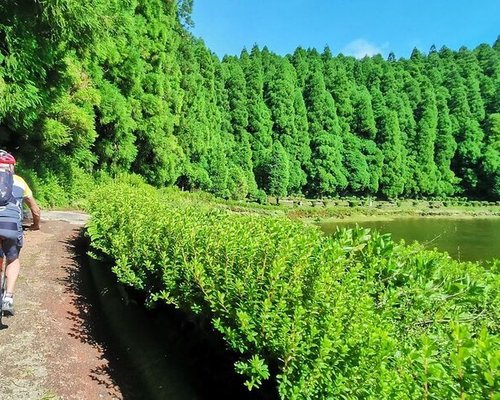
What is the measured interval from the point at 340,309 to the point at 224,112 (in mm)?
46442

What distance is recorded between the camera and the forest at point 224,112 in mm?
11180

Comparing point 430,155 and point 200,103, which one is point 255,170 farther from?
point 430,155

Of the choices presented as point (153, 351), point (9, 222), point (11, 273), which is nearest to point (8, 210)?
point (9, 222)

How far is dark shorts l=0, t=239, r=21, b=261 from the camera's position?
4.92m

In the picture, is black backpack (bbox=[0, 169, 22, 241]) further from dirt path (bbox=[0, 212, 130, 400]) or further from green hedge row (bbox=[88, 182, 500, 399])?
green hedge row (bbox=[88, 182, 500, 399])

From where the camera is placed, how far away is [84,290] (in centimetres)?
695

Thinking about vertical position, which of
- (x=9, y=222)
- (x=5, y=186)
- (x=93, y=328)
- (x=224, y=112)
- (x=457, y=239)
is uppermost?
(x=224, y=112)

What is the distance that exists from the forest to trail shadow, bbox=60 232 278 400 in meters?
6.14

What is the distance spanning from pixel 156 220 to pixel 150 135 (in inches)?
775

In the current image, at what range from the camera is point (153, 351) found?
4727mm

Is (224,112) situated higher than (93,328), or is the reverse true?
(224,112)

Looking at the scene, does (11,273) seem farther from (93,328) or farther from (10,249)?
(93,328)

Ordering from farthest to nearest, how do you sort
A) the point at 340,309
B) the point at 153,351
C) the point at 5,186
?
the point at 5,186, the point at 153,351, the point at 340,309

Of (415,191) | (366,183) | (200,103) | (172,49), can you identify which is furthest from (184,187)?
(415,191)
